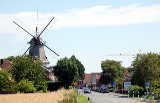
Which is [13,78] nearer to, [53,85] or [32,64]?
[32,64]

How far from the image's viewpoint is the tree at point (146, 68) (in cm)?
9475

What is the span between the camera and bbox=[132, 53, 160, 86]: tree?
94.8m

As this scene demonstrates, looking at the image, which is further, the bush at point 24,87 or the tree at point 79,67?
the tree at point 79,67

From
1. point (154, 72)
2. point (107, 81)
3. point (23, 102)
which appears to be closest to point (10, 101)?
point (23, 102)

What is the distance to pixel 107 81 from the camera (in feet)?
572

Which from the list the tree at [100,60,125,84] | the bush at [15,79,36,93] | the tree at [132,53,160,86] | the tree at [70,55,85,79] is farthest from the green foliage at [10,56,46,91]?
the tree at [100,60,125,84]

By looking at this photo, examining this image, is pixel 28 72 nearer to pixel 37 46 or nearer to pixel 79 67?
pixel 37 46

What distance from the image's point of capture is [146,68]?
3802 inches

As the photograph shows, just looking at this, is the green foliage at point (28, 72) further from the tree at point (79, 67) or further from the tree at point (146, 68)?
the tree at point (79, 67)

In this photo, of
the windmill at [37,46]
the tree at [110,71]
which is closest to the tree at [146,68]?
the windmill at [37,46]

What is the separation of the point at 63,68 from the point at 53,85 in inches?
1129

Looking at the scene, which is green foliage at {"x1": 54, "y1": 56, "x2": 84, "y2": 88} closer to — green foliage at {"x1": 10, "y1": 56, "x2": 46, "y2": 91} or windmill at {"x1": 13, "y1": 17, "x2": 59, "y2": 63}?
windmill at {"x1": 13, "y1": 17, "x2": 59, "y2": 63}

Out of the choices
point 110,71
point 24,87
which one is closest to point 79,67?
point 110,71

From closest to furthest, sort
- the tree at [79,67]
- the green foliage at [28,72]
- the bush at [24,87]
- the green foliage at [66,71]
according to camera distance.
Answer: the bush at [24,87]
the green foliage at [28,72]
the green foliage at [66,71]
the tree at [79,67]
